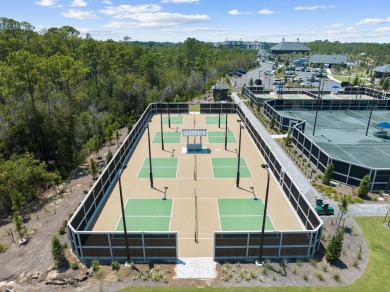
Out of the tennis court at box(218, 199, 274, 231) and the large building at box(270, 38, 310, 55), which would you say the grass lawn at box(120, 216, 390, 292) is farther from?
the large building at box(270, 38, 310, 55)

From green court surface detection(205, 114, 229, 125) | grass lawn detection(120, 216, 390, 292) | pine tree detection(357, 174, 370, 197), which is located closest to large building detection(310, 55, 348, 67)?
green court surface detection(205, 114, 229, 125)

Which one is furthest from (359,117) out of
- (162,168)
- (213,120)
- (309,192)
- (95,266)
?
(95,266)

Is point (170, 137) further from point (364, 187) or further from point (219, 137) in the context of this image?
point (364, 187)

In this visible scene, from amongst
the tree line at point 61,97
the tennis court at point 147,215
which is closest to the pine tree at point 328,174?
the tennis court at point 147,215

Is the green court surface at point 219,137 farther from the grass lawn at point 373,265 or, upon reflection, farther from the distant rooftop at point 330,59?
the distant rooftop at point 330,59

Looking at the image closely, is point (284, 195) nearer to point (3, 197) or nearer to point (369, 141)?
point (369, 141)

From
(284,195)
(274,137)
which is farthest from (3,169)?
(274,137)
